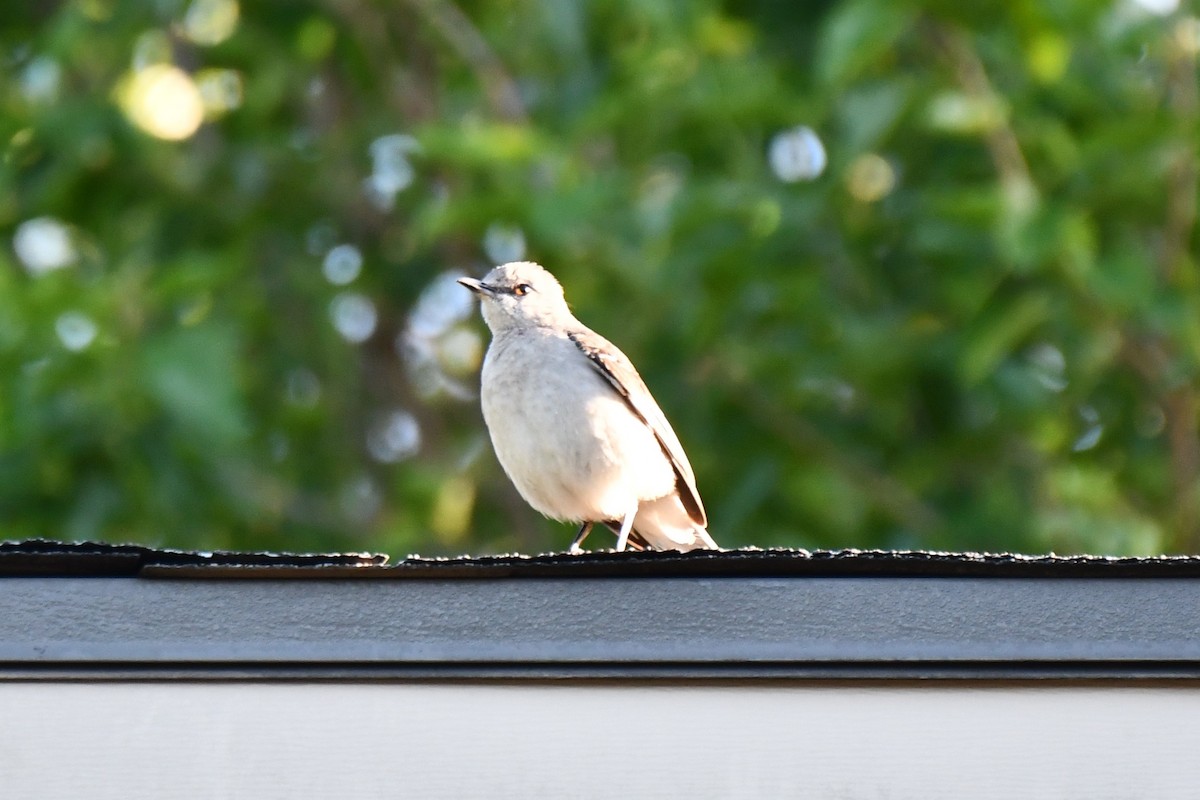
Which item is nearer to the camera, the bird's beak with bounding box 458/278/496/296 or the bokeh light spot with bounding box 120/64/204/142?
the bird's beak with bounding box 458/278/496/296

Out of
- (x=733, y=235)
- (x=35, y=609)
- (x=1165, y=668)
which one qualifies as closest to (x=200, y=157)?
(x=733, y=235)

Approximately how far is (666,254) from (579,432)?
6.54 ft

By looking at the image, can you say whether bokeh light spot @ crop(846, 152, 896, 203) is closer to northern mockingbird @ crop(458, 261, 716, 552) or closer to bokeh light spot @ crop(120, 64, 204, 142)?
northern mockingbird @ crop(458, 261, 716, 552)

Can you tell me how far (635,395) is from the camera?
535 cm

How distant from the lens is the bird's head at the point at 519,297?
562 cm

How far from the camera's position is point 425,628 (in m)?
2.90

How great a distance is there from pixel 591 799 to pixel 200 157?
761 centimetres

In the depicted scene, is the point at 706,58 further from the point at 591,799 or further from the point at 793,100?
the point at 591,799

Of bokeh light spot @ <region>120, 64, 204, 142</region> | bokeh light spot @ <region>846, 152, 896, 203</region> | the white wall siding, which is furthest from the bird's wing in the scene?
bokeh light spot @ <region>120, 64, 204, 142</region>

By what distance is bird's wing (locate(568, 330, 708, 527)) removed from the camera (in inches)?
210

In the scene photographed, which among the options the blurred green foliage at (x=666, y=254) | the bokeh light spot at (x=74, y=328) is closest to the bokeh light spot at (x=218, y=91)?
the blurred green foliage at (x=666, y=254)

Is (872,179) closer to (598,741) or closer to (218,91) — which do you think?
(218,91)

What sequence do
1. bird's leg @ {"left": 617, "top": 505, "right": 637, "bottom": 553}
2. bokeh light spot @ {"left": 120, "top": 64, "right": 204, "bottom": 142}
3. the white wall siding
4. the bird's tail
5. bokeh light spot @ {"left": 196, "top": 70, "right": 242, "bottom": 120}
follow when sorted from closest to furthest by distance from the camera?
the white wall siding
bird's leg @ {"left": 617, "top": 505, "right": 637, "bottom": 553}
the bird's tail
bokeh light spot @ {"left": 120, "top": 64, "right": 204, "bottom": 142}
bokeh light spot @ {"left": 196, "top": 70, "right": 242, "bottom": 120}

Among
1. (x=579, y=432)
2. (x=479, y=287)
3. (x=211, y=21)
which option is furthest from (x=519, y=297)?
(x=211, y=21)
